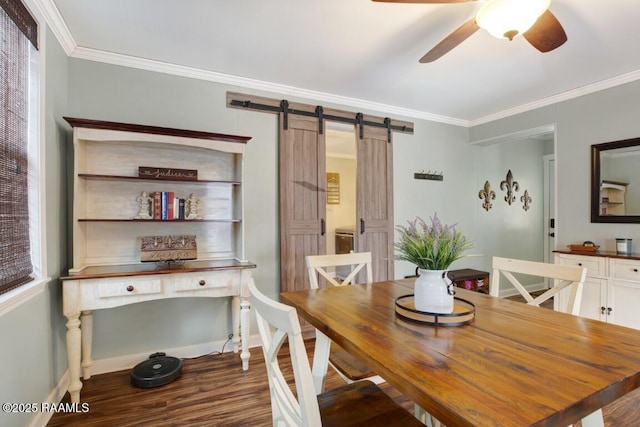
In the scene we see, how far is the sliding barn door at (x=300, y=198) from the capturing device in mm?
3170

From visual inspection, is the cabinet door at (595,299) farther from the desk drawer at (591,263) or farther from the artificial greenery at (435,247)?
the artificial greenery at (435,247)

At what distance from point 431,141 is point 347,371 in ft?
10.9

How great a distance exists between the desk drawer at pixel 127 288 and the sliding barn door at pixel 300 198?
1.18 meters

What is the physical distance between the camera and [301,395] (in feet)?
2.90

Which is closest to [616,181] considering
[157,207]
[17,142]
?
[157,207]

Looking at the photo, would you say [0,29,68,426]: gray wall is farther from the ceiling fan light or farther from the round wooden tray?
the ceiling fan light

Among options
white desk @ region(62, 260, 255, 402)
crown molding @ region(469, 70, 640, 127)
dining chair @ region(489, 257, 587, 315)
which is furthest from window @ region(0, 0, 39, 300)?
crown molding @ region(469, 70, 640, 127)

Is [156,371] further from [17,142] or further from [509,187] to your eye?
[509,187]

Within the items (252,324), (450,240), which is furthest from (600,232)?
(252,324)

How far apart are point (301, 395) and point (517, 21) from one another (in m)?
1.89

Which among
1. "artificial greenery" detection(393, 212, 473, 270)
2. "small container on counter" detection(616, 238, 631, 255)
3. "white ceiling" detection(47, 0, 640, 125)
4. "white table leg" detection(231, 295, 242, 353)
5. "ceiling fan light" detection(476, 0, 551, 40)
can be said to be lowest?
"white table leg" detection(231, 295, 242, 353)

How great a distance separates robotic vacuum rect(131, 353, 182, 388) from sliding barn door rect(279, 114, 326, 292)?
1105mm

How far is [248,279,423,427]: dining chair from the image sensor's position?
880mm

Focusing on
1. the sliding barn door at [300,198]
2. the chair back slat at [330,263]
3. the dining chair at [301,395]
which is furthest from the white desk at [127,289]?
the dining chair at [301,395]
